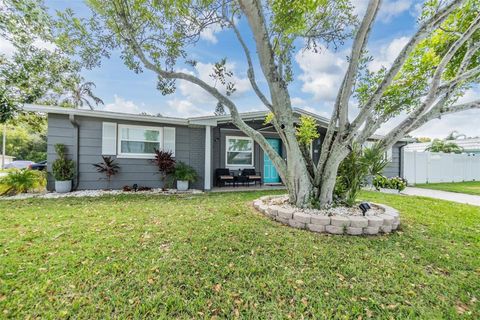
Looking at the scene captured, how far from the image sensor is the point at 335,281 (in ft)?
7.32

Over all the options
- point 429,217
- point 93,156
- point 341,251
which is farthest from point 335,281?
point 93,156

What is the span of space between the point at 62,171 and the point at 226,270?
7130mm

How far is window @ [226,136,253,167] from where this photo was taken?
31.4 ft

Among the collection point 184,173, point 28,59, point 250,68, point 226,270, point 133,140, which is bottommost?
point 226,270

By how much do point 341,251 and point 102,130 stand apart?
8025mm

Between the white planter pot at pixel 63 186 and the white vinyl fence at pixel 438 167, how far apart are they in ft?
50.3

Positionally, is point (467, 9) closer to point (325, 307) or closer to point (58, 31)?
point (325, 307)

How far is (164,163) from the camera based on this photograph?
7570 mm

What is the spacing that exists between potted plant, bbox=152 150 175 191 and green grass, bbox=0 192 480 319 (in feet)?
12.0

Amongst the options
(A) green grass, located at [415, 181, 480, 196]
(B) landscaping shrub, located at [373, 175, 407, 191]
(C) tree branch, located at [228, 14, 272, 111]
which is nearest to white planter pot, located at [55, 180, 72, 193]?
(C) tree branch, located at [228, 14, 272, 111]

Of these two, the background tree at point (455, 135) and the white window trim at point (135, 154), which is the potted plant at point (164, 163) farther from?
the background tree at point (455, 135)

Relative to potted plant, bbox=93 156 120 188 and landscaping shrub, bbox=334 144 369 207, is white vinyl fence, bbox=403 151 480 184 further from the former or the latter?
potted plant, bbox=93 156 120 188

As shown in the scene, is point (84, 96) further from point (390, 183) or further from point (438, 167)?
point (438, 167)

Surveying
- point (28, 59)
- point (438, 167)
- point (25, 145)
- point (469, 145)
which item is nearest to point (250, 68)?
point (28, 59)
